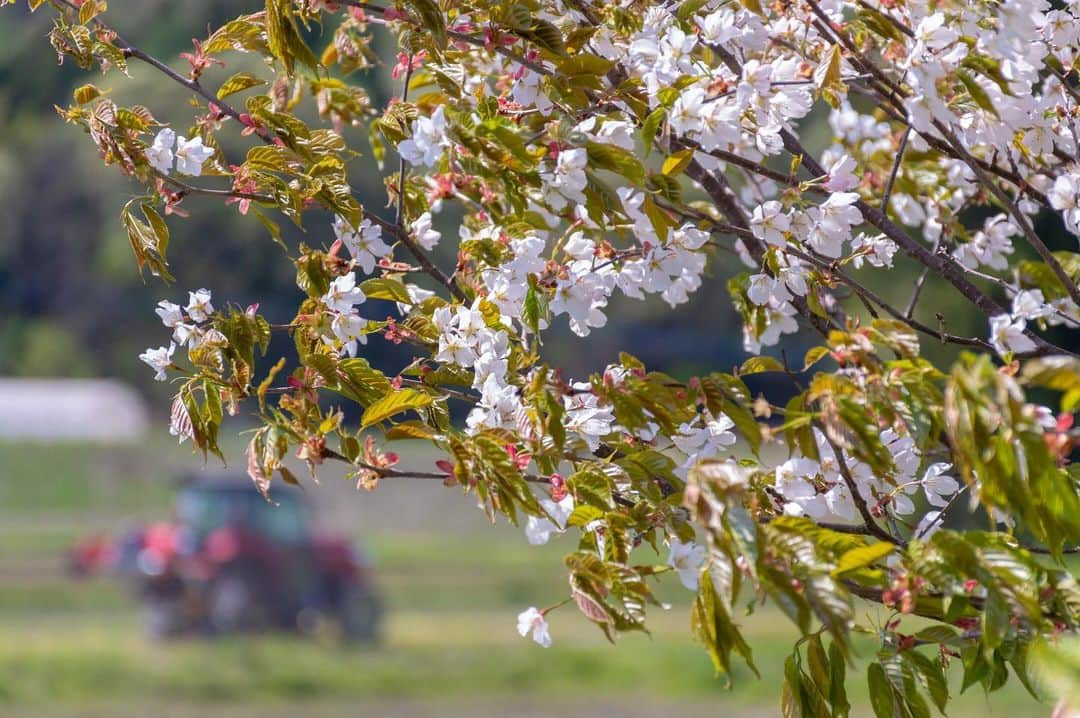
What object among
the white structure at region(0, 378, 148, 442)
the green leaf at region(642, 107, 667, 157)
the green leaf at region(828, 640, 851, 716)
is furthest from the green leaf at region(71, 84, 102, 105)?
the white structure at region(0, 378, 148, 442)

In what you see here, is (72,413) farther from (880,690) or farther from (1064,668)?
(1064,668)

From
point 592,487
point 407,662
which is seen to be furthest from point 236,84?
Answer: point 407,662

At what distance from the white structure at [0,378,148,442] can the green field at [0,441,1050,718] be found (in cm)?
930

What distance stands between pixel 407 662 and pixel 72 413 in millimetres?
18764

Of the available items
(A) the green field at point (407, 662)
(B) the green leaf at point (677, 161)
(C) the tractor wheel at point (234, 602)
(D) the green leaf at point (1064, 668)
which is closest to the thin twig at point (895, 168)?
(B) the green leaf at point (677, 161)

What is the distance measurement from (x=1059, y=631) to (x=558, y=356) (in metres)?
25.8

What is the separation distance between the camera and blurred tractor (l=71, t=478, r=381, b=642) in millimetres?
12102

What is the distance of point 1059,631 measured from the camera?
1.48 meters

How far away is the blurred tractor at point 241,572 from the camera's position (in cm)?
1210

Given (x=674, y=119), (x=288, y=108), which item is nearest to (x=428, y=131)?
(x=674, y=119)

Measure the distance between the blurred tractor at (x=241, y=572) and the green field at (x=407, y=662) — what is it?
0.27 metres

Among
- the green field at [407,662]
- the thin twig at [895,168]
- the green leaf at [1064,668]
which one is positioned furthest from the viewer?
the green field at [407,662]

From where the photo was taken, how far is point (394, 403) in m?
1.63

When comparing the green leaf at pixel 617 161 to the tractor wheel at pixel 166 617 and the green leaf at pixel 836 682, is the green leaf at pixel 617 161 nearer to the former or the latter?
the green leaf at pixel 836 682
